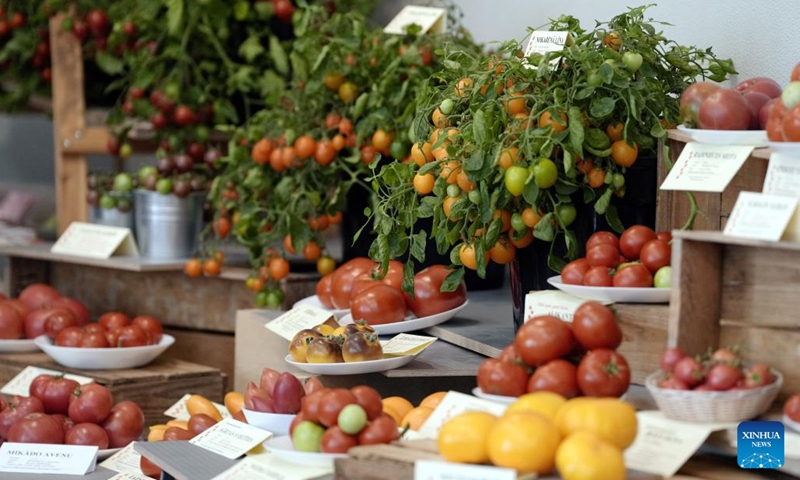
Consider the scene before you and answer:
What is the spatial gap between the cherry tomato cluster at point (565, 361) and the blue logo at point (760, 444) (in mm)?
158

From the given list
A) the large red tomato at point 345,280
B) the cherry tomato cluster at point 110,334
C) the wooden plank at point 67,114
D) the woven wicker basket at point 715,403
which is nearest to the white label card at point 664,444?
the woven wicker basket at point 715,403

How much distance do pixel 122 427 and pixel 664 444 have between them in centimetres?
125

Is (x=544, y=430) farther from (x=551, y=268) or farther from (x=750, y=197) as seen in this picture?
(x=551, y=268)

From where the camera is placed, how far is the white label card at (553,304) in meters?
1.71

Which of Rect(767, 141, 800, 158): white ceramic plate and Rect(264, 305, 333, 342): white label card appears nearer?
Rect(767, 141, 800, 158): white ceramic plate

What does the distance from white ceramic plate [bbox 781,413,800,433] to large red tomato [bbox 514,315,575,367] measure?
0.94ft

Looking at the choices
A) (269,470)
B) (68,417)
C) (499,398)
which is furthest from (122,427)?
(499,398)

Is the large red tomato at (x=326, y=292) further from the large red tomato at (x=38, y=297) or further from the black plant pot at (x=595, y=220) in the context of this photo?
the large red tomato at (x=38, y=297)

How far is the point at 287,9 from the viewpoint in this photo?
328 centimetres

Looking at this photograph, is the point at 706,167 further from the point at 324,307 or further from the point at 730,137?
the point at 324,307

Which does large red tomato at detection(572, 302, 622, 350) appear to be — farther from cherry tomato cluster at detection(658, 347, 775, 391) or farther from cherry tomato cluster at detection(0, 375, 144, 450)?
cherry tomato cluster at detection(0, 375, 144, 450)

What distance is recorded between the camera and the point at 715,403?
1.34 metres

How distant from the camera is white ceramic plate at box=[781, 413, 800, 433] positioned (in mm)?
1328

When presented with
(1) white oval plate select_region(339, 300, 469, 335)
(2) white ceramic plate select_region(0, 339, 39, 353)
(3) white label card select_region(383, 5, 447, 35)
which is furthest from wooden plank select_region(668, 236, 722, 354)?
(2) white ceramic plate select_region(0, 339, 39, 353)
